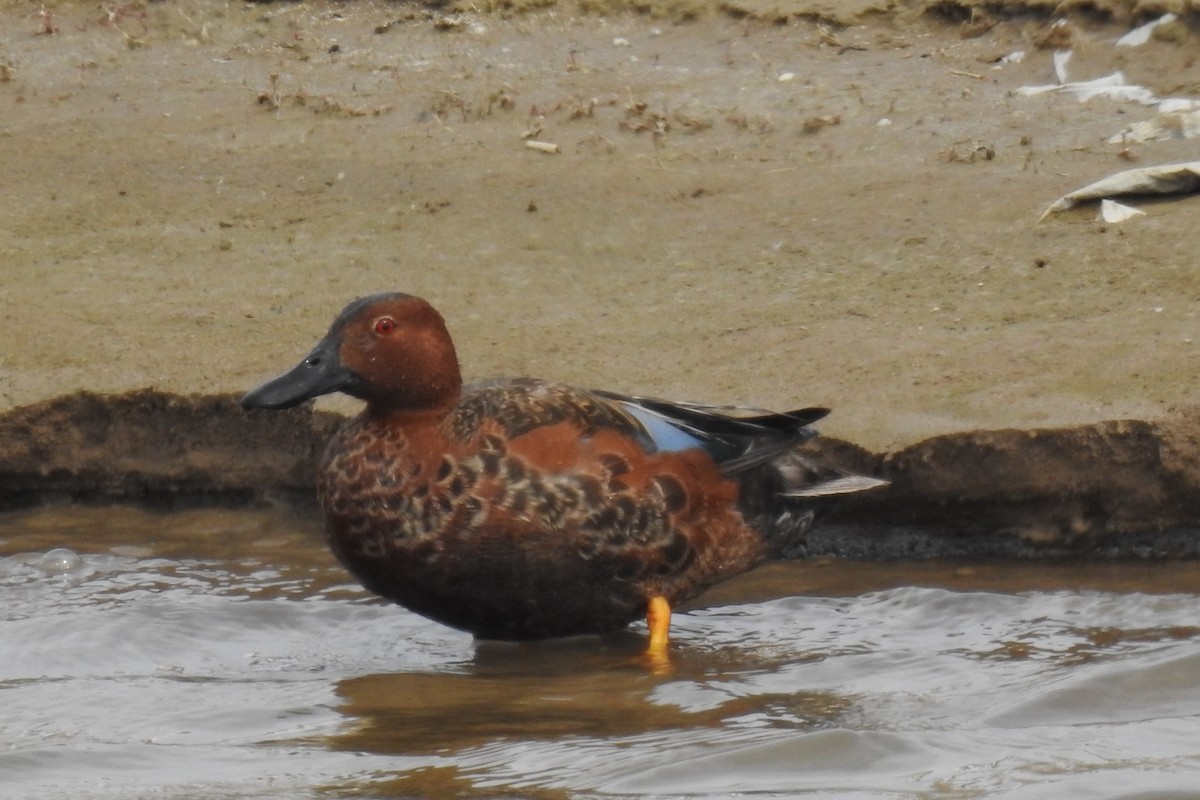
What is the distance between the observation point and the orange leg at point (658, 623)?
480 cm

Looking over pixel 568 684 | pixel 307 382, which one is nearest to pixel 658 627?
pixel 568 684

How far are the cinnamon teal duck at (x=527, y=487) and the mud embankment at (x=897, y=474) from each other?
11.5 inches

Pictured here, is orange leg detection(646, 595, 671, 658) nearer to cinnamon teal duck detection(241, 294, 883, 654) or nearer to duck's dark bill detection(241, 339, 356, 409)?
cinnamon teal duck detection(241, 294, 883, 654)

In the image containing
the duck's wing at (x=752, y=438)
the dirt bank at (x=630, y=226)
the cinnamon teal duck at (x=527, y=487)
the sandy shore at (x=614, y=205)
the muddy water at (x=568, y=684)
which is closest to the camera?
the muddy water at (x=568, y=684)

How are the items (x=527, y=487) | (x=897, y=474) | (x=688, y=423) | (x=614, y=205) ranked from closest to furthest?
1. (x=527, y=487)
2. (x=688, y=423)
3. (x=897, y=474)
4. (x=614, y=205)

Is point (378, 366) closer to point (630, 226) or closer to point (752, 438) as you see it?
point (752, 438)

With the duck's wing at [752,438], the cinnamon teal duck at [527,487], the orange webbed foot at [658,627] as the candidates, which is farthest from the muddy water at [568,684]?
the duck's wing at [752,438]

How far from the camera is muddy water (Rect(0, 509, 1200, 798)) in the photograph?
11.7ft

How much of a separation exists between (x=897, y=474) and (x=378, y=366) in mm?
1407

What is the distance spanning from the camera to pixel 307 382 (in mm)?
4859

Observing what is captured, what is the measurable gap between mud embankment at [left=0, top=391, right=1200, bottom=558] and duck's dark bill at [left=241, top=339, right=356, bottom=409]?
72cm

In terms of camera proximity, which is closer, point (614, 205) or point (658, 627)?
point (658, 627)

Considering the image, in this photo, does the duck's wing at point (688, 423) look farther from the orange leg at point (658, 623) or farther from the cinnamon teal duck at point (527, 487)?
the orange leg at point (658, 623)

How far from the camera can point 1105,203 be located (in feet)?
21.6
